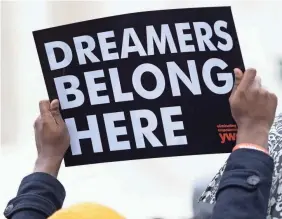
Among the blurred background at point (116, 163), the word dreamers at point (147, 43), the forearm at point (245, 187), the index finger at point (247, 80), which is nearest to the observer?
the forearm at point (245, 187)

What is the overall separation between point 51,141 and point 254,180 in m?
0.41

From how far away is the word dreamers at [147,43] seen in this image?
1035mm

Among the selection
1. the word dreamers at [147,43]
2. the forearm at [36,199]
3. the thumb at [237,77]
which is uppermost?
the word dreamers at [147,43]

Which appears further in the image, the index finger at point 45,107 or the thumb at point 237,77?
the index finger at point 45,107

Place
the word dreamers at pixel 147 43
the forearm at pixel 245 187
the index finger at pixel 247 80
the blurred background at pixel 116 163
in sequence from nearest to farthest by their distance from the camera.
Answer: the forearm at pixel 245 187 < the index finger at pixel 247 80 < the word dreamers at pixel 147 43 < the blurred background at pixel 116 163

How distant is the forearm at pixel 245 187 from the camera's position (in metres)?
0.83

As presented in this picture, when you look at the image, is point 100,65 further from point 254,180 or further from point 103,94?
point 254,180

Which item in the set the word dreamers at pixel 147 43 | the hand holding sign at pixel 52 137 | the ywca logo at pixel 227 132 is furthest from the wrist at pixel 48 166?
the ywca logo at pixel 227 132

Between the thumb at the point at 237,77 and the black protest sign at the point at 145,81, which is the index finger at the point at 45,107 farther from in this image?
the thumb at the point at 237,77

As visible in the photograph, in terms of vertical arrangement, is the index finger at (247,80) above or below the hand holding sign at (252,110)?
above

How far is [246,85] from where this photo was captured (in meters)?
0.93

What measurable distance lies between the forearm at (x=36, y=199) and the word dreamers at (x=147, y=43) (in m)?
0.19

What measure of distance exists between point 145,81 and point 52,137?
0.61 ft

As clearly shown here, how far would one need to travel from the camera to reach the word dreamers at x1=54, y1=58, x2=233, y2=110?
1.05 meters
